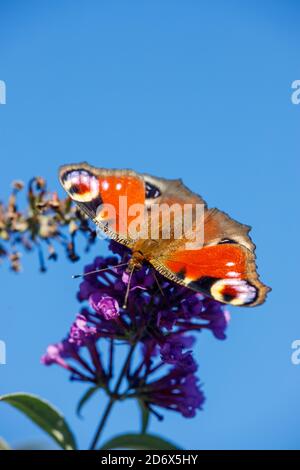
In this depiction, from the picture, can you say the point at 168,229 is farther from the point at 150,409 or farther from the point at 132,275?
the point at 150,409

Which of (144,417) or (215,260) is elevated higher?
(215,260)

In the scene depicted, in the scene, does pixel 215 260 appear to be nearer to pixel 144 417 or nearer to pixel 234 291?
pixel 234 291

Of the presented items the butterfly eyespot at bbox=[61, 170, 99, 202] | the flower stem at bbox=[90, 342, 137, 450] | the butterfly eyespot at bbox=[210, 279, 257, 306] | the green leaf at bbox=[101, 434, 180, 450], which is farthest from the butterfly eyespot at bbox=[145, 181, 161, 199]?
the green leaf at bbox=[101, 434, 180, 450]

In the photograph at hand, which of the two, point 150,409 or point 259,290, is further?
point 150,409

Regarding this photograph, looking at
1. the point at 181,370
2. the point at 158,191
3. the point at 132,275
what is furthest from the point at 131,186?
the point at 181,370

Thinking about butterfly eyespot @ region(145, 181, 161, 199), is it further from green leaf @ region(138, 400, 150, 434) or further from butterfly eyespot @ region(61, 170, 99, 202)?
Result: green leaf @ region(138, 400, 150, 434)

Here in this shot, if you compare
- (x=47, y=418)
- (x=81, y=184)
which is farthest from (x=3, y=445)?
(x=81, y=184)
